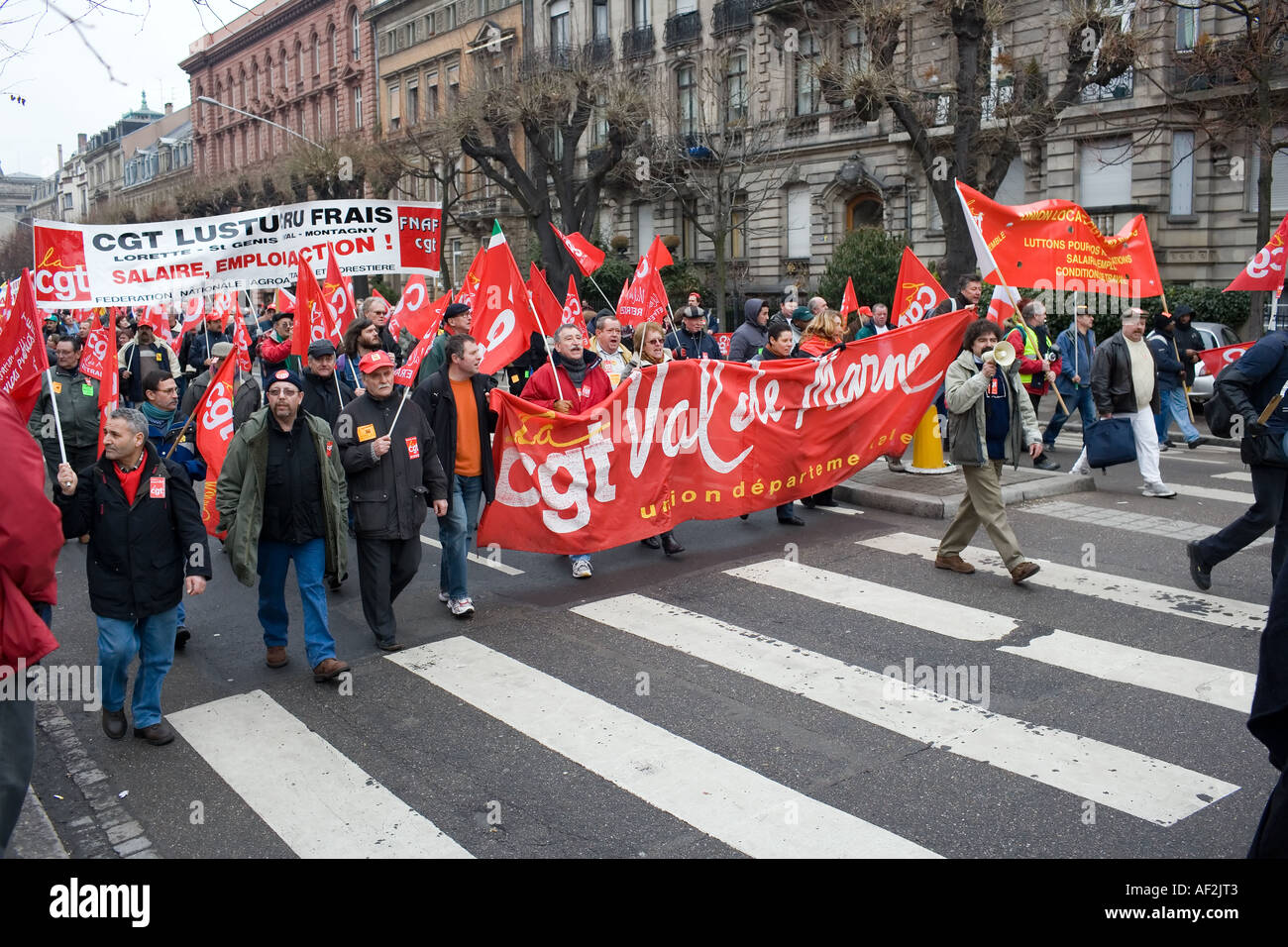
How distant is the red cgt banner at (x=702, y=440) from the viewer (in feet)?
27.2

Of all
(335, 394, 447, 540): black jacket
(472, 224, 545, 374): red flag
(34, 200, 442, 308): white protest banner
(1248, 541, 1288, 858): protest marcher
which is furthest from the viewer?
(34, 200, 442, 308): white protest banner

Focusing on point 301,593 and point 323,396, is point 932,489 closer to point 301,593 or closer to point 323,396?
point 323,396

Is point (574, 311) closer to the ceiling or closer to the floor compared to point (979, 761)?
closer to the ceiling

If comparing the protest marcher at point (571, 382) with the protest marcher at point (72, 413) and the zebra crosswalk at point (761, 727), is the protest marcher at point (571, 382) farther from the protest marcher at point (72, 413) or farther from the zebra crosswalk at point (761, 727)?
the protest marcher at point (72, 413)

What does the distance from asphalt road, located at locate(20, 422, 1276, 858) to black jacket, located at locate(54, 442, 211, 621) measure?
2.47 feet

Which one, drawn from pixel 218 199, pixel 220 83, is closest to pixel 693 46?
pixel 218 199

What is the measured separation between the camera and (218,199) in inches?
2188

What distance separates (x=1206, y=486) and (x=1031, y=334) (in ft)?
8.24

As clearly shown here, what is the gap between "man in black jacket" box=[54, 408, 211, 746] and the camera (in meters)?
5.61

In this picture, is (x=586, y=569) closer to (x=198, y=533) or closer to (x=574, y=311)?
(x=198, y=533)

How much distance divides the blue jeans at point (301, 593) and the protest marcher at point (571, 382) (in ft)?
7.79

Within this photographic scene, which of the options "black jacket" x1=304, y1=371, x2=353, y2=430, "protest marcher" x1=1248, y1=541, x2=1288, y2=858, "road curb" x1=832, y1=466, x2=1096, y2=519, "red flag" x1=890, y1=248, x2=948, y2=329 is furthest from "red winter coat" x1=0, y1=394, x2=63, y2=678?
"red flag" x1=890, y1=248, x2=948, y2=329

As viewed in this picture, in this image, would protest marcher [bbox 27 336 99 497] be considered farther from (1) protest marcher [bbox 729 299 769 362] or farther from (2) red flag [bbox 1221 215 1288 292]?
(2) red flag [bbox 1221 215 1288 292]

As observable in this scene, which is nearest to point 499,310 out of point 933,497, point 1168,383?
point 933,497
